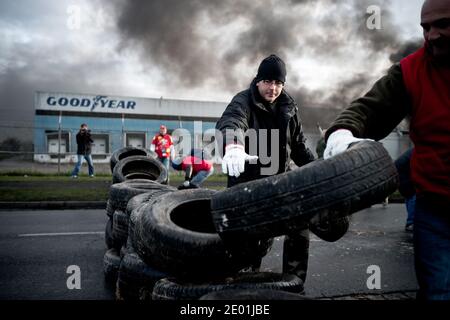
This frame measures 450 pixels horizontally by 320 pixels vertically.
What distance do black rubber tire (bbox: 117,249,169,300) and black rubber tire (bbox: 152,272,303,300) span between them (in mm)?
407

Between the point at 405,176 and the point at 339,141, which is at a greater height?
the point at 339,141

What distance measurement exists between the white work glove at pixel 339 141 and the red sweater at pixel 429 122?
33 centimetres

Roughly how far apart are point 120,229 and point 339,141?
3.01m

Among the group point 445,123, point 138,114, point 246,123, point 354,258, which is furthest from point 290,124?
point 138,114

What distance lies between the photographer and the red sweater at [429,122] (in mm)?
1841

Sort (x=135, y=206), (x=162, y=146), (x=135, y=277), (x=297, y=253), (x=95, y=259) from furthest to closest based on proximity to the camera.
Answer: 1. (x=162, y=146)
2. (x=95, y=259)
3. (x=135, y=206)
4. (x=297, y=253)
5. (x=135, y=277)

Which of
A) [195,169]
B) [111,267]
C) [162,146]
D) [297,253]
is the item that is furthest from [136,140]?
[297,253]

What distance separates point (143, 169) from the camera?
23.1ft

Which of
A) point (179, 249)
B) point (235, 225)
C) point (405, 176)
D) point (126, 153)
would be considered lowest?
point (179, 249)

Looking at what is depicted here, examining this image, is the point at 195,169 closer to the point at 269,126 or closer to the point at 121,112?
the point at 269,126

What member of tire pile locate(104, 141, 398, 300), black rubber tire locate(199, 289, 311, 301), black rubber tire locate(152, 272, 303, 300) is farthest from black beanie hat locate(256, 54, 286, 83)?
black rubber tire locate(199, 289, 311, 301)

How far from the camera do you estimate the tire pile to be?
77.2 inches
